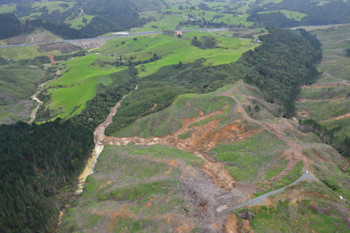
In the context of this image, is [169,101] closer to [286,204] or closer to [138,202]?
[138,202]

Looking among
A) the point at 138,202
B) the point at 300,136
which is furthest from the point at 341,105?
the point at 138,202

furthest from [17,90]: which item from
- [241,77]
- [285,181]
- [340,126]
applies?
[340,126]

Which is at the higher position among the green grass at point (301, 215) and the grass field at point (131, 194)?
the green grass at point (301, 215)

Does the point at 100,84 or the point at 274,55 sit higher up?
the point at 274,55

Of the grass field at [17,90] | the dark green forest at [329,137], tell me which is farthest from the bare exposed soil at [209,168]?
the grass field at [17,90]

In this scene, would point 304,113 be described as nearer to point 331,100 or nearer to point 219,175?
point 331,100

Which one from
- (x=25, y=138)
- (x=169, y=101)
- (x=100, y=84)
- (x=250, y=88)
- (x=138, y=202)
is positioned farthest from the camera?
(x=100, y=84)

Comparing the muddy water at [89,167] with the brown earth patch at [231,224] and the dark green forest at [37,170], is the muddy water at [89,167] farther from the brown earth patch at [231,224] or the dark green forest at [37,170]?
the brown earth patch at [231,224]

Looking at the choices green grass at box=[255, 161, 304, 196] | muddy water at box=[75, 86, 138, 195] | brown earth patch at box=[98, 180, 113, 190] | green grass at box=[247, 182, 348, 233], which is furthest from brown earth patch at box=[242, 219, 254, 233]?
muddy water at box=[75, 86, 138, 195]
